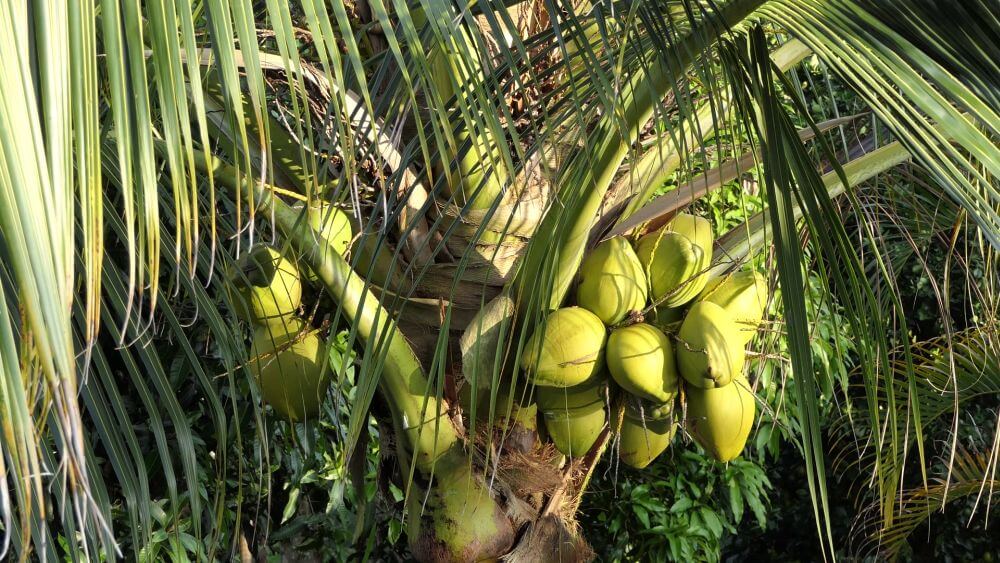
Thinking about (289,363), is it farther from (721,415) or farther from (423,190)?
(721,415)

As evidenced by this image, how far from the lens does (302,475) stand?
2402mm

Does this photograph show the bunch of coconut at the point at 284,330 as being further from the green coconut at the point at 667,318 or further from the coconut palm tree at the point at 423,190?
the green coconut at the point at 667,318

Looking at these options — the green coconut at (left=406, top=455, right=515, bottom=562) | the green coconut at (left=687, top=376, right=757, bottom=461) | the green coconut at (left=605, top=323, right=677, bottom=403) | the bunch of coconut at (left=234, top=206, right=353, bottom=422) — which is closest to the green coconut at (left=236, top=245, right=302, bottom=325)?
the bunch of coconut at (left=234, top=206, right=353, bottom=422)

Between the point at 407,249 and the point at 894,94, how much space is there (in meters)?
0.73

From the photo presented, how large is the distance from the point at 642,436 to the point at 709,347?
0.64ft

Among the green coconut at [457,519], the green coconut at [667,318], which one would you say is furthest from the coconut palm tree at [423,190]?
the green coconut at [667,318]

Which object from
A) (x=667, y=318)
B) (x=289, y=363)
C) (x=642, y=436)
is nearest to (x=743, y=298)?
(x=667, y=318)

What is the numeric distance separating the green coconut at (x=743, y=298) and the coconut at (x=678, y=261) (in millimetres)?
26

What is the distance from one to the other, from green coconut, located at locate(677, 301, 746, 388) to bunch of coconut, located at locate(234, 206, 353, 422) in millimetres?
468

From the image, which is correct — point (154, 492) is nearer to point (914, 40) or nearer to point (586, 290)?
point (586, 290)

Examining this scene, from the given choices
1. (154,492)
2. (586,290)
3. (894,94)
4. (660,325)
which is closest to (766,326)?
(660,325)

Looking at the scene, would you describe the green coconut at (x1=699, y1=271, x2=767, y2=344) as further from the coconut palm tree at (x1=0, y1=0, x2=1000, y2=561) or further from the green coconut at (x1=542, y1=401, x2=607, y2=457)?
the green coconut at (x1=542, y1=401, x2=607, y2=457)

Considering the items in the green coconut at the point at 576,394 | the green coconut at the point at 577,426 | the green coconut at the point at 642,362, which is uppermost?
the green coconut at the point at 642,362

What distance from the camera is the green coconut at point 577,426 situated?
1.27 m
